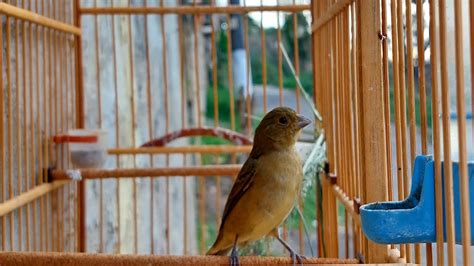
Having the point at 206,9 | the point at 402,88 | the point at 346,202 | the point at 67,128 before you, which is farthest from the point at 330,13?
the point at 67,128

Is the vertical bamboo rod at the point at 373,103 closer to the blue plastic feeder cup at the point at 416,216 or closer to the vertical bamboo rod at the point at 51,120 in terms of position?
the blue plastic feeder cup at the point at 416,216

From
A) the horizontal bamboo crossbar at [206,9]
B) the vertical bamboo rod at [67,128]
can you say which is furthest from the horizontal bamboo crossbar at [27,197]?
the horizontal bamboo crossbar at [206,9]

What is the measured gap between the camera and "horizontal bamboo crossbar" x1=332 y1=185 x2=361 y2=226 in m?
2.01

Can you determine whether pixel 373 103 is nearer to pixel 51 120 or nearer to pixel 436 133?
pixel 436 133

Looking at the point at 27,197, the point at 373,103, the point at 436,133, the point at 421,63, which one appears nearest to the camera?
the point at 436,133

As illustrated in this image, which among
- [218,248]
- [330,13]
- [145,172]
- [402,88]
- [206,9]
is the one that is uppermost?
[206,9]

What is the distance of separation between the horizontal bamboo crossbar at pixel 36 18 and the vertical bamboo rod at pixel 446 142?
1642 millimetres

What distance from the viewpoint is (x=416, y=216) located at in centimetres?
136

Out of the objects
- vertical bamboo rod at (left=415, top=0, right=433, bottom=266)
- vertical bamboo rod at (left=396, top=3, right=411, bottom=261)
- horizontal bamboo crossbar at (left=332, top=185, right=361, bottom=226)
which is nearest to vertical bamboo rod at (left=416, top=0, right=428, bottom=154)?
vertical bamboo rod at (left=415, top=0, right=433, bottom=266)

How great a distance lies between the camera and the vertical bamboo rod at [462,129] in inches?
44.9

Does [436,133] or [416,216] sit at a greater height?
[436,133]

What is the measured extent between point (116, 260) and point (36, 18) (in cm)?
143

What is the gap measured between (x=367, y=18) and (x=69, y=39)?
6.49 feet

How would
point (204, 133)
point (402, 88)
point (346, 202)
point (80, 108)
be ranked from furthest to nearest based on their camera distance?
point (204, 133) → point (80, 108) → point (346, 202) → point (402, 88)
